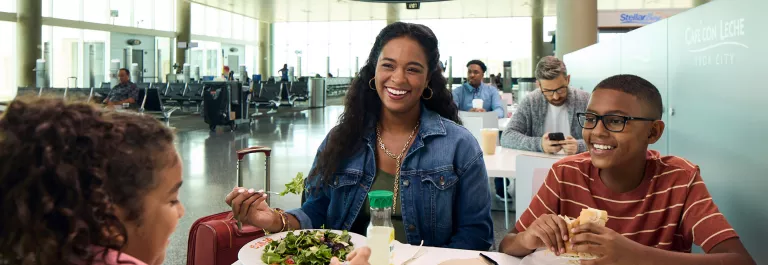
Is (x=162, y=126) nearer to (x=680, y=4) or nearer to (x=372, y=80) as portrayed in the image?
(x=372, y=80)

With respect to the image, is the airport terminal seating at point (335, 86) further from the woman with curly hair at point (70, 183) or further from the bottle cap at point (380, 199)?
the woman with curly hair at point (70, 183)

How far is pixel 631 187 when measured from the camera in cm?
176

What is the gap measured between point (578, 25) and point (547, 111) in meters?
6.79

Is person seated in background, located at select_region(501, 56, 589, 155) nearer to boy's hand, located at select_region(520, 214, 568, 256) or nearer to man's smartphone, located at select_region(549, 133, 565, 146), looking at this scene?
man's smartphone, located at select_region(549, 133, 565, 146)

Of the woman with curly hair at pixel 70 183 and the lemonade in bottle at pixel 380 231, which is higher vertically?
the woman with curly hair at pixel 70 183

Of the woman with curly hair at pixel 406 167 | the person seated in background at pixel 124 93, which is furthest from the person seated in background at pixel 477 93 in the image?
the person seated in background at pixel 124 93

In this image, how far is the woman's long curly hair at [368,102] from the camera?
212 cm

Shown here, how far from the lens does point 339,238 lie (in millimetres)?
1664

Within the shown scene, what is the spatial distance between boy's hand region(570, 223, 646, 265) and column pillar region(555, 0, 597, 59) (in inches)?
379

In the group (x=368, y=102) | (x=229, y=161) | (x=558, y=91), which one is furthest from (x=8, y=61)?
(x=368, y=102)

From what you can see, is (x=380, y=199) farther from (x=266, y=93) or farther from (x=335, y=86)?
(x=335, y=86)

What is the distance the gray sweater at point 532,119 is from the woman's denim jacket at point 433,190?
2.10 metres

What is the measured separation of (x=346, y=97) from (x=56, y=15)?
62.0 feet

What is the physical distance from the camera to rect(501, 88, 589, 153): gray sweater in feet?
13.6
